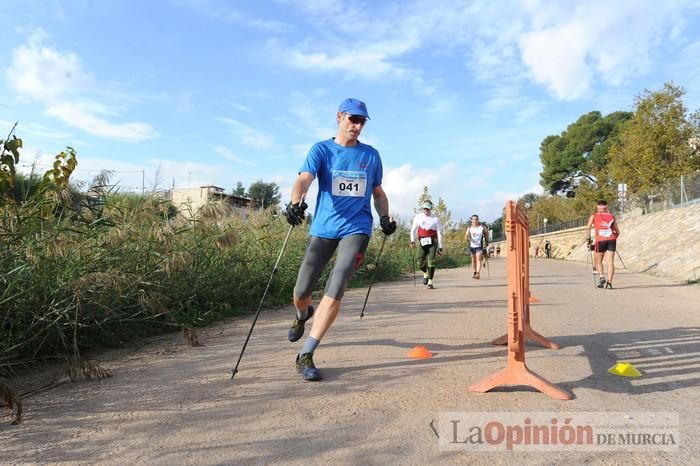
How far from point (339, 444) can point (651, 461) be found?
4.83ft

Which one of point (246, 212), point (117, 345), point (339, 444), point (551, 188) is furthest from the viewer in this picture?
point (551, 188)

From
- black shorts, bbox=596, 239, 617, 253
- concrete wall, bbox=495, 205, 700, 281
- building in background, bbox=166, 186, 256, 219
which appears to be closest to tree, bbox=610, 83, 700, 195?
concrete wall, bbox=495, 205, 700, 281

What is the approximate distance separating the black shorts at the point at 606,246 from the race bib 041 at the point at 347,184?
9.00m

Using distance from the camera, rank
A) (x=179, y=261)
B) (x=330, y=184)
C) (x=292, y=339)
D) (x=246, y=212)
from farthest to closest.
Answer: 1. (x=246, y=212)
2. (x=179, y=261)
3. (x=292, y=339)
4. (x=330, y=184)

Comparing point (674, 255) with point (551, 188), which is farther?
point (551, 188)

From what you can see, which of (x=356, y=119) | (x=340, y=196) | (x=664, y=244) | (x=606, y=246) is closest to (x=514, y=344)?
(x=340, y=196)

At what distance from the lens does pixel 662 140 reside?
118 ft

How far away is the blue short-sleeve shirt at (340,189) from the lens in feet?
14.5

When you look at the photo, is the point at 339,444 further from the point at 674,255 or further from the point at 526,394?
the point at 674,255

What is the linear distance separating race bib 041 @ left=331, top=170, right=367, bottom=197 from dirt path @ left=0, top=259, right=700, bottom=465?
1402 mm

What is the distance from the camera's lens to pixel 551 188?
74625 millimetres

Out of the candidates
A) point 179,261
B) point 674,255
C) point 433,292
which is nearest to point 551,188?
point 674,255

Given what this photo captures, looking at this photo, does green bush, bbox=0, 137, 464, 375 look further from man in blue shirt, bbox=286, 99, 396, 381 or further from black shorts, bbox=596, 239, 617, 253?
black shorts, bbox=596, 239, 617, 253

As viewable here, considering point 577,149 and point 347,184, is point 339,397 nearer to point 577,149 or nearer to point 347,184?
point 347,184
